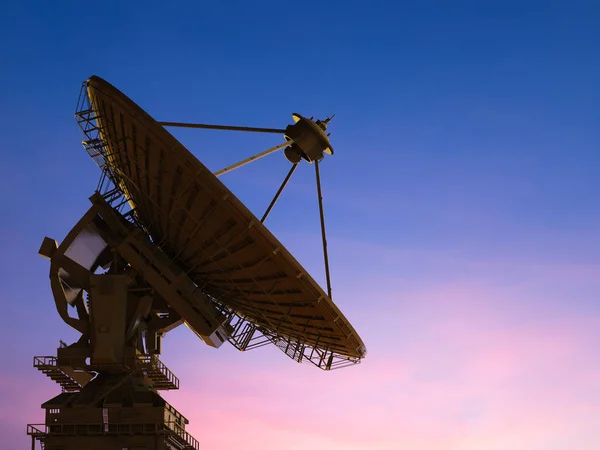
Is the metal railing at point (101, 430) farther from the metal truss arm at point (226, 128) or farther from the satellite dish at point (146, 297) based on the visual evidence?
the metal truss arm at point (226, 128)

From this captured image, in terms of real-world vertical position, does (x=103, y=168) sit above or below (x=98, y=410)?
above

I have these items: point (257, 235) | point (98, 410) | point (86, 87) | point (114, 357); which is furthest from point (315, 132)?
point (98, 410)

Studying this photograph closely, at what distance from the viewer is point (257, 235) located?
37.5 meters

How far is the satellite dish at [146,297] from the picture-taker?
41.5 m

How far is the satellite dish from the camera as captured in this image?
41.5 meters

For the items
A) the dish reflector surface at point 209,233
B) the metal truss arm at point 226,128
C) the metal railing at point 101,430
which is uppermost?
the metal truss arm at point 226,128

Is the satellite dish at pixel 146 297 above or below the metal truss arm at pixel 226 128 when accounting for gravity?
below

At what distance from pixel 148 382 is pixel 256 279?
34.1ft

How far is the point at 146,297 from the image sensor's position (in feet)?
148

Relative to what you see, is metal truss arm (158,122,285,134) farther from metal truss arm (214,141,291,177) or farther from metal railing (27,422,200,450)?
metal railing (27,422,200,450)

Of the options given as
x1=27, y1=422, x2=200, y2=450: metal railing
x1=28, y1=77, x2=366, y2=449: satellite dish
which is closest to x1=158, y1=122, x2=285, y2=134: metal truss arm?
x1=28, y1=77, x2=366, y2=449: satellite dish

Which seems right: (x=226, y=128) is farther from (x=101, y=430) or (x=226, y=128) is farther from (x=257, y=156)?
(x=101, y=430)

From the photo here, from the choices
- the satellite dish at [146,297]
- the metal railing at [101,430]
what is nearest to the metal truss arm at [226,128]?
the satellite dish at [146,297]

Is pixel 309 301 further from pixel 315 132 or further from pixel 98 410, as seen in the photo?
pixel 98 410
